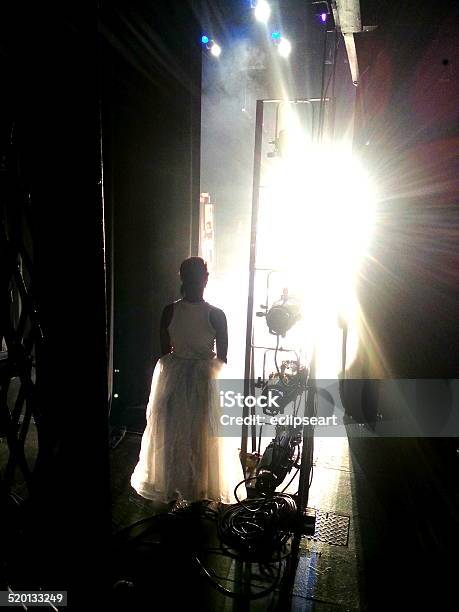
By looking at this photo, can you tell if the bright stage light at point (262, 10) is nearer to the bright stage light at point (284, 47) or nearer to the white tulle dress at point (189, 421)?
the bright stage light at point (284, 47)

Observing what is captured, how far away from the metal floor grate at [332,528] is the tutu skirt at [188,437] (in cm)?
79

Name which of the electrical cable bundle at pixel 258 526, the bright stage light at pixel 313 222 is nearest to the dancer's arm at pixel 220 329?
the bright stage light at pixel 313 222

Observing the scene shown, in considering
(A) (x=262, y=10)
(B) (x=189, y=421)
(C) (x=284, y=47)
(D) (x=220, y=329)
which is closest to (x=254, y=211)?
(D) (x=220, y=329)

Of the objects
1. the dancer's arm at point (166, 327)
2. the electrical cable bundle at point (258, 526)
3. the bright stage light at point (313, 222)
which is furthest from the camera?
the dancer's arm at point (166, 327)

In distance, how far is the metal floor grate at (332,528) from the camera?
323 centimetres

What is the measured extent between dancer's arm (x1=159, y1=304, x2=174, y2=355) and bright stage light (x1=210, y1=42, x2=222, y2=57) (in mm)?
5766

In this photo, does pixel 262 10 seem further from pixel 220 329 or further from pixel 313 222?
pixel 220 329

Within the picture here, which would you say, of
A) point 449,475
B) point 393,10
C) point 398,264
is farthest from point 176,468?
point 393,10

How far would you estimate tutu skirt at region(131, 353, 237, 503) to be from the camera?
336 centimetres

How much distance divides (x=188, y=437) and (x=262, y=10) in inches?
254

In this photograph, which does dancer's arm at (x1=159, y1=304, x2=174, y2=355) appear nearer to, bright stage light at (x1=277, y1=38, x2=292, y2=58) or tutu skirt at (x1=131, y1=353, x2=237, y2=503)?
tutu skirt at (x1=131, y1=353, x2=237, y2=503)

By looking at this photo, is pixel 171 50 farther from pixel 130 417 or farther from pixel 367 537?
pixel 367 537

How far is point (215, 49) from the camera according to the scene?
7.57m

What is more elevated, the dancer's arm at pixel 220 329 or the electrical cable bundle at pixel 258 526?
the dancer's arm at pixel 220 329
